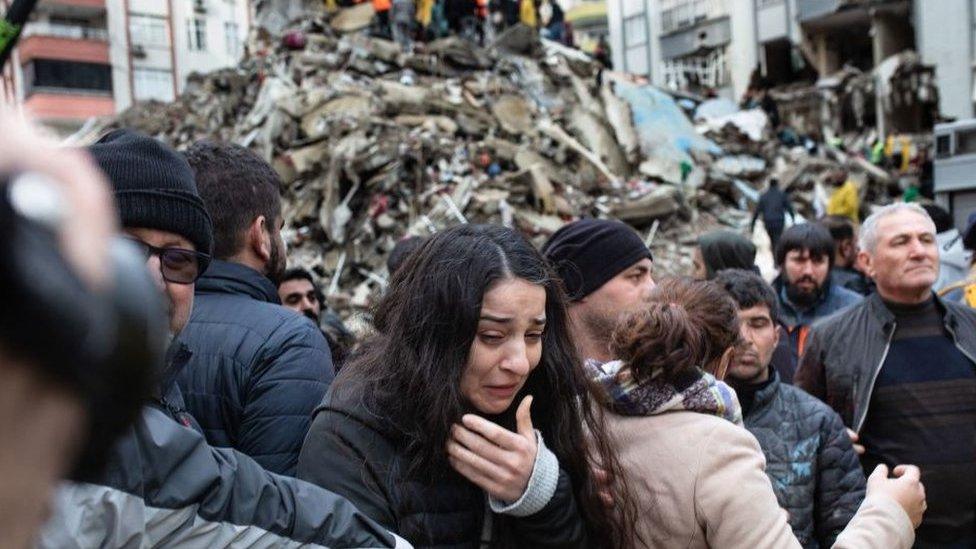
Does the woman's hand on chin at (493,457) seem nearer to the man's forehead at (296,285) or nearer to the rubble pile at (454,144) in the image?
the man's forehead at (296,285)

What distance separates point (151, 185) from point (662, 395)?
1.33 meters

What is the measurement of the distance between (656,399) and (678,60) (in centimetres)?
3711

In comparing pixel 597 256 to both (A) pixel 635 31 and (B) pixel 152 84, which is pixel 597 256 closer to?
(A) pixel 635 31

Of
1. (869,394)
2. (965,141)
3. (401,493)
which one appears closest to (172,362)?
(401,493)

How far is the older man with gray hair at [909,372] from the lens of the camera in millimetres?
3441

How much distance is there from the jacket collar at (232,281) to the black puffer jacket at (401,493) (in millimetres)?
694

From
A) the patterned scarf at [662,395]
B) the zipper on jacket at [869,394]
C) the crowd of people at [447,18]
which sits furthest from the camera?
the crowd of people at [447,18]

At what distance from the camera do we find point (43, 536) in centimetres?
102

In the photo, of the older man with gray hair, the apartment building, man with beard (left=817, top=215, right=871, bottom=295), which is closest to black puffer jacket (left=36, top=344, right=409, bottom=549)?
the older man with gray hair

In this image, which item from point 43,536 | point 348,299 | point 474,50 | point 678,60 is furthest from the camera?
point 678,60

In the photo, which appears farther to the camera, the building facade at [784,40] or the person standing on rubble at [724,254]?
the building facade at [784,40]

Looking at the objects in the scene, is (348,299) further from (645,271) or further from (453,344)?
(453,344)

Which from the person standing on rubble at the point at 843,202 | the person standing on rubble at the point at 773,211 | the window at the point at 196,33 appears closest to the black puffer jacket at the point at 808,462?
the person standing on rubble at the point at 773,211

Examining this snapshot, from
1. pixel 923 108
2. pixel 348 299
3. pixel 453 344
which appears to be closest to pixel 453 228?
pixel 453 344
